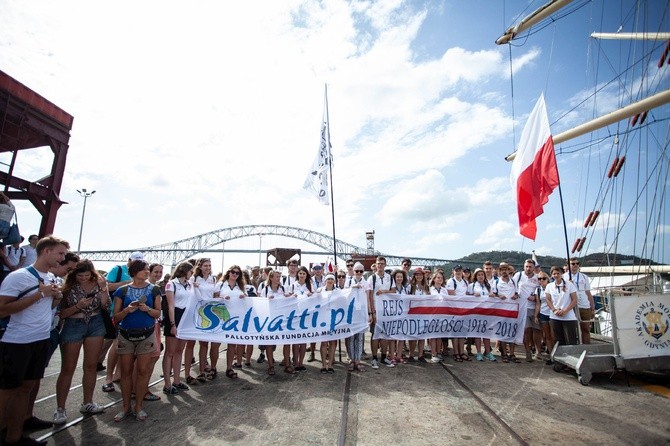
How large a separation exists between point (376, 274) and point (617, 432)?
14.5ft

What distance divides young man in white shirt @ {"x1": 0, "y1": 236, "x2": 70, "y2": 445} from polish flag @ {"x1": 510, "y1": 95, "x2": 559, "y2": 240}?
8.02 m

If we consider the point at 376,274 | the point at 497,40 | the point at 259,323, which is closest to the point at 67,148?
the point at 259,323

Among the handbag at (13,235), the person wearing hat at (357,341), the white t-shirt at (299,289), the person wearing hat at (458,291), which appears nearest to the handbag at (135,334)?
the handbag at (13,235)

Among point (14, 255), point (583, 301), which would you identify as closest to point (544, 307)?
point (583, 301)

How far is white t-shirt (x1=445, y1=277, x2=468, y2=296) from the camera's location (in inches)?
307

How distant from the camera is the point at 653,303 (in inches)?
217

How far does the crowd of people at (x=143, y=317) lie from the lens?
11.1 feet

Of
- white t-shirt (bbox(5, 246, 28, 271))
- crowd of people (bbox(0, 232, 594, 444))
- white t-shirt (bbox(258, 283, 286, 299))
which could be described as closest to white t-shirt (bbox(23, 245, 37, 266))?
crowd of people (bbox(0, 232, 594, 444))

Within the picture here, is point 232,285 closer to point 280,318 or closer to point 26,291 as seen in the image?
point 280,318

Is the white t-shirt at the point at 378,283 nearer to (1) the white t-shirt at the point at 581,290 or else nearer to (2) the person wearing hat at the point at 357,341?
(2) the person wearing hat at the point at 357,341

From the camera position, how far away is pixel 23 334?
338 cm

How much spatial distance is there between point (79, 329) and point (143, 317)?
0.75 meters

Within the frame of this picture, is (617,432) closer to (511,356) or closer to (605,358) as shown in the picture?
(605,358)

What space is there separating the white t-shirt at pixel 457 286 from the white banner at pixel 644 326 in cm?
281
